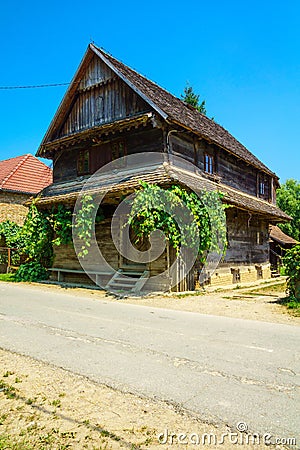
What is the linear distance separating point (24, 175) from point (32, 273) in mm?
12416

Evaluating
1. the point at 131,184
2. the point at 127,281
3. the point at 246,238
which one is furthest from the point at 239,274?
the point at 131,184

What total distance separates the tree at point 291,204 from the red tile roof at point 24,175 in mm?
26620

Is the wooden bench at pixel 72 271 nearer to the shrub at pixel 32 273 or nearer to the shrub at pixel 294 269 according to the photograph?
the shrub at pixel 32 273

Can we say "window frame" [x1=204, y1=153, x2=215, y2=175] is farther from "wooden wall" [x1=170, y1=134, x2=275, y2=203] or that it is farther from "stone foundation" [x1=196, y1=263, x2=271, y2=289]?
"stone foundation" [x1=196, y1=263, x2=271, y2=289]

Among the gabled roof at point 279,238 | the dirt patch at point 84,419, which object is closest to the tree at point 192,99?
the gabled roof at point 279,238

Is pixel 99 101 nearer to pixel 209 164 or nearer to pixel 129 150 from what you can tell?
pixel 129 150

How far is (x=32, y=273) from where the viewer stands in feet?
55.5

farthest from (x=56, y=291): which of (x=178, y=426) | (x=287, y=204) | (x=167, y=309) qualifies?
(x=287, y=204)

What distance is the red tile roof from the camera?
84.3ft

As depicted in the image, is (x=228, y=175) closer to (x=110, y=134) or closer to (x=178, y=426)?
(x=110, y=134)

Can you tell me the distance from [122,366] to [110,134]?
39.9ft

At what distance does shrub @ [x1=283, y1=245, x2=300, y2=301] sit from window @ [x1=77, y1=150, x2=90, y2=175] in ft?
32.5

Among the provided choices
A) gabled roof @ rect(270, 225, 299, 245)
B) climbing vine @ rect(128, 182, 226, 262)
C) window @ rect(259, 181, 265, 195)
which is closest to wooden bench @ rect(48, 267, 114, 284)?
climbing vine @ rect(128, 182, 226, 262)

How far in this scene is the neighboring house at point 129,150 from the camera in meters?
13.9
